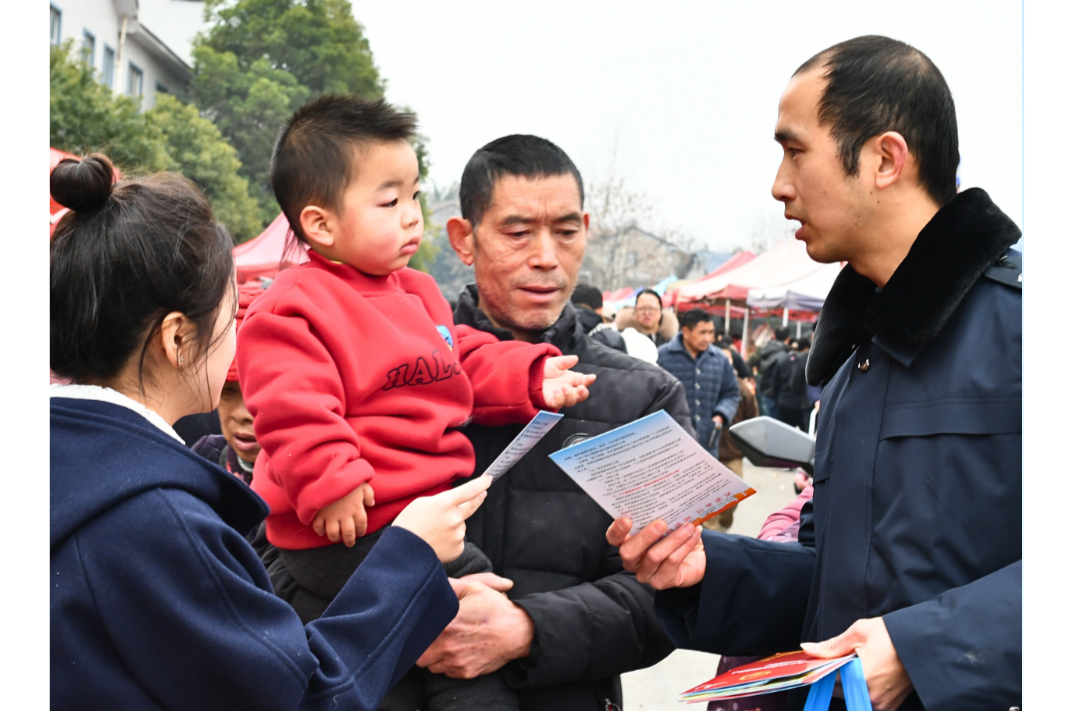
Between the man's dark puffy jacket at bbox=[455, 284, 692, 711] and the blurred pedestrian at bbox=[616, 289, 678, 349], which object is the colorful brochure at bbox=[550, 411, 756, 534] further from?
the blurred pedestrian at bbox=[616, 289, 678, 349]

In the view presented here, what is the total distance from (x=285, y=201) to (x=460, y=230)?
0.47 meters

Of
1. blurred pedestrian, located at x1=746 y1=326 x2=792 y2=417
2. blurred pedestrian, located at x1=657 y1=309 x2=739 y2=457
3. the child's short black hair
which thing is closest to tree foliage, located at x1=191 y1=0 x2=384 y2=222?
blurred pedestrian, located at x1=746 y1=326 x2=792 y2=417

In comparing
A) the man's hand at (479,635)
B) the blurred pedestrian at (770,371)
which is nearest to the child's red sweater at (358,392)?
the man's hand at (479,635)

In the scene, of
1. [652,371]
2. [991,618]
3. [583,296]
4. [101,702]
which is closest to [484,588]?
[652,371]

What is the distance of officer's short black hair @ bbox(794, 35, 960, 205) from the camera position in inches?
59.0

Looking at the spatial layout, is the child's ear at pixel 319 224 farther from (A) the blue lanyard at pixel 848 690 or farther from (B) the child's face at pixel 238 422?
(A) the blue lanyard at pixel 848 690

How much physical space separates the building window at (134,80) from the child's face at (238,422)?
2743cm

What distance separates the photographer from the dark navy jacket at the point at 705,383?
26.8 ft

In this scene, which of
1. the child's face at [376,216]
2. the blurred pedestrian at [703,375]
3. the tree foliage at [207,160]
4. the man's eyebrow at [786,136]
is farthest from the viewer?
the tree foliage at [207,160]

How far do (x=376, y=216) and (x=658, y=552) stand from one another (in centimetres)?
94

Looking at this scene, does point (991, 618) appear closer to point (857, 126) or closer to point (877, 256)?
point (877, 256)
